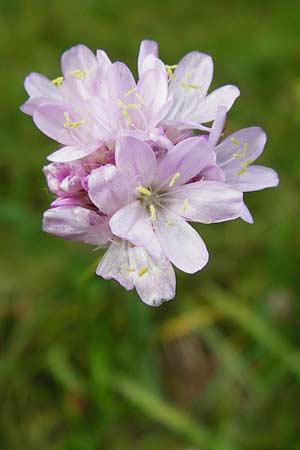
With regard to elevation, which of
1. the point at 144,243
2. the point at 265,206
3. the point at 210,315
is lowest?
the point at 210,315

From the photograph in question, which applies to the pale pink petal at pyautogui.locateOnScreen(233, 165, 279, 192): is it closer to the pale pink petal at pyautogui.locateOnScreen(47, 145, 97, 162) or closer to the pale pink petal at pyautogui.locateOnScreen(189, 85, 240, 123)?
the pale pink petal at pyautogui.locateOnScreen(189, 85, 240, 123)

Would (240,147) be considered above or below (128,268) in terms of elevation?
above

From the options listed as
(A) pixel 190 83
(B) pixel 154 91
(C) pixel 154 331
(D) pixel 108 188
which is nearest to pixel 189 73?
(A) pixel 190 83

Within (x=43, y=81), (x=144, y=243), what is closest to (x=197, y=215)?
(x=144, y=243)

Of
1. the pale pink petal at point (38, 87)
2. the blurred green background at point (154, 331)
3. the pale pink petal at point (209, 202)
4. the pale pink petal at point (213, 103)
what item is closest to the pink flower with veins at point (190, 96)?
the pale pink petal at point (213, 103)

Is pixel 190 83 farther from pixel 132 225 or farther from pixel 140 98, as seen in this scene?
pixel 132 225

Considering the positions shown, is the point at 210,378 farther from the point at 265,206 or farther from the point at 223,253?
the point at 265,206
